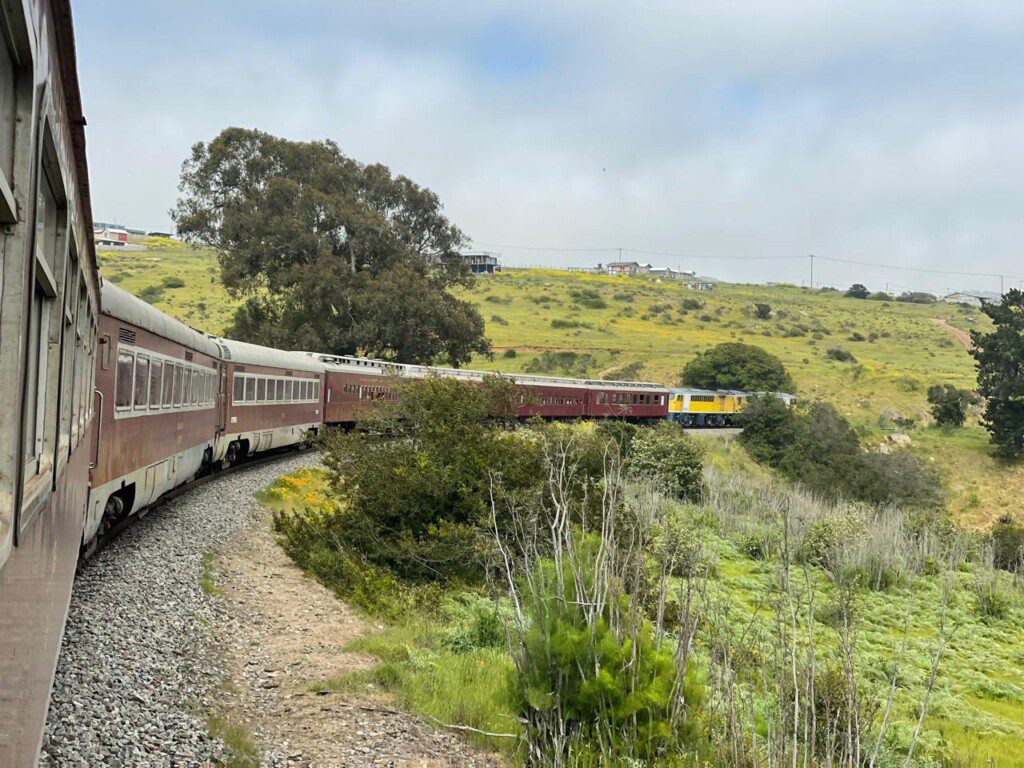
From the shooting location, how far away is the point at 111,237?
12544 centimetres

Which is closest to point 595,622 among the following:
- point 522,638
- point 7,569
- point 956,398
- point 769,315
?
point 522,638

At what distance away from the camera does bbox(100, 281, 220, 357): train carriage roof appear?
28.1 ft

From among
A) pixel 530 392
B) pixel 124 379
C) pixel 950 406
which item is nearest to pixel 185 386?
pixel 124 379

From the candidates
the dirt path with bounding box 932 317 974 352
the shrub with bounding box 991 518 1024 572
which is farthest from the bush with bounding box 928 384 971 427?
the dirt path with bounding box 932 317 974 352

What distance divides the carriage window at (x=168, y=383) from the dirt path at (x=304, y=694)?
7.15 ft

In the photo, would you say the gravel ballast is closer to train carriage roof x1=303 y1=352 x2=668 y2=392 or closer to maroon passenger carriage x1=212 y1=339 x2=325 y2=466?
maroon passenger carriage x1=212 y1=339 x2=325 y2=466

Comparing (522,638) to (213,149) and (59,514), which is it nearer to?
(59,514)

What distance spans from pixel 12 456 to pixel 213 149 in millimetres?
46453

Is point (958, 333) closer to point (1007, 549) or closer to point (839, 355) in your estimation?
point (839, 355)

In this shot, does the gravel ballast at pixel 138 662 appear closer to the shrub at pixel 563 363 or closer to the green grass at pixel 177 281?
the green grass at pixel 177 281

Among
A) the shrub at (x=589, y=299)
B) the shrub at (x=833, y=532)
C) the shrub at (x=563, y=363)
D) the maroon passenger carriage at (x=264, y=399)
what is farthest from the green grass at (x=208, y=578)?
the shrub at (x=589, y=299)

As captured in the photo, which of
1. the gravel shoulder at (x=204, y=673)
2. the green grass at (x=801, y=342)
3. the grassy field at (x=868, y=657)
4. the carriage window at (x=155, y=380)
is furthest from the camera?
the green grass at (x=801, y=342)

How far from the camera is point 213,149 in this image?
45.5 metres

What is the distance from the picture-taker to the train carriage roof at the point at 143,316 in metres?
8.56
